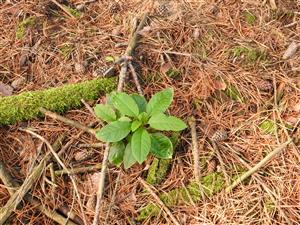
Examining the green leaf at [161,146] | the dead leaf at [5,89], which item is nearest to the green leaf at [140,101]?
the green leaf at [161,146]

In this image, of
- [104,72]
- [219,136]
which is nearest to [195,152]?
[219,136]

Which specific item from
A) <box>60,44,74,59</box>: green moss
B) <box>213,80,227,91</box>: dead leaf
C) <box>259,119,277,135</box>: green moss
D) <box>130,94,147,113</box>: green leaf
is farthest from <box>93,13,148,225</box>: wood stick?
<box>259,119,277,135</box>: green moss

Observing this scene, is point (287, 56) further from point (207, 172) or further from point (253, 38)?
point (207, 172)

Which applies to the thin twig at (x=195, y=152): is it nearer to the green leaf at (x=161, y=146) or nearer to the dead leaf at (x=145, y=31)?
the green leaf at (x=161, y=146)

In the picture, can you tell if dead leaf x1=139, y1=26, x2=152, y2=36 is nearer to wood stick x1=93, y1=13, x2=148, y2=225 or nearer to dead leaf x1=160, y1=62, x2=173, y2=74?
wood stick x1=93, y1=13, x2=148, y2=225

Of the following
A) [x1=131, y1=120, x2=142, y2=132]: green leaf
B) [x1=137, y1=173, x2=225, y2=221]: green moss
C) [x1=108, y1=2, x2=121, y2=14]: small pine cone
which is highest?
[x1=108, y1=2, x2=121, y2=14]: small pine cone

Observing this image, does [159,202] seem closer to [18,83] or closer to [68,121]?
[68,121]
